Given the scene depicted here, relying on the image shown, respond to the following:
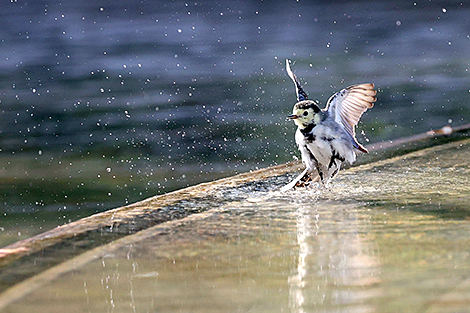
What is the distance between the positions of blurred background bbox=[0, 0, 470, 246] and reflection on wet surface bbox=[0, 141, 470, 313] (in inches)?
62.6

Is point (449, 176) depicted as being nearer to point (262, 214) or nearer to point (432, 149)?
point (432, 149)

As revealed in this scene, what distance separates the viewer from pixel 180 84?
8.39 m

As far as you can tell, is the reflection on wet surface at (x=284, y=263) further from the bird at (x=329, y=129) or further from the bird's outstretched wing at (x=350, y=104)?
the bird's outstretched wing at (x=350, y=104)

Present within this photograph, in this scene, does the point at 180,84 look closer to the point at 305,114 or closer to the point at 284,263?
the point at 305,114

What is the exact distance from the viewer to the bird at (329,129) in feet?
9.29

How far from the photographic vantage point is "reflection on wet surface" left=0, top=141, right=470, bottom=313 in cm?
171

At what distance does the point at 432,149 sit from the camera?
3760 mm

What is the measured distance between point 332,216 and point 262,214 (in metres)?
0.23

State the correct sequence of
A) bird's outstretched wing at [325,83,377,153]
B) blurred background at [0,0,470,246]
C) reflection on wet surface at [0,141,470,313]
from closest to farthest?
reflection on wet surface at [0,141,470,313]
bird's outstretched wing at [325,83,377,153]
blurred background at [0,0,470,246]

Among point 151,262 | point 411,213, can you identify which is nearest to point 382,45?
point 411,213

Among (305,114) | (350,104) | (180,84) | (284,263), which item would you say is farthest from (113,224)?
(180,84)

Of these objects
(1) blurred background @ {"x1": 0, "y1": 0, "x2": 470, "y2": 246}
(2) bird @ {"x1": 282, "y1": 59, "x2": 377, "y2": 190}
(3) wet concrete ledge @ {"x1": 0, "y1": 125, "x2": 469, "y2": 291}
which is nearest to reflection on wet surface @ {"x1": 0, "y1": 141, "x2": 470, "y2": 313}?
(3) wet concrete ledge @ {"x1": 0, "y1": 125, "x2": 469, "y2": 291}

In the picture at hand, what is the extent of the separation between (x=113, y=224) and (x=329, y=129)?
96cm

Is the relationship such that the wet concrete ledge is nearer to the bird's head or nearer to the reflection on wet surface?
the reflection on wet surface
